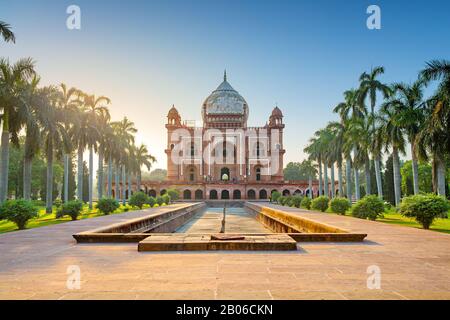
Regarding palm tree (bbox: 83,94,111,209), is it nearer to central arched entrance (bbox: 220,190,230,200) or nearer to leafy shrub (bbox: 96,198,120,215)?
leafy shrub (bbox: 96,198,120,215)

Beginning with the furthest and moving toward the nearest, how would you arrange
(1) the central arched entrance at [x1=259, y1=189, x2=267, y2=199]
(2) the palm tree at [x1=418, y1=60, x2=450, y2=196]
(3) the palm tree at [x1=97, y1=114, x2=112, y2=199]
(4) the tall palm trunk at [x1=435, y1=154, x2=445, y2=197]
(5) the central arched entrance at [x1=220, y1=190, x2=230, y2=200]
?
(1) the central arched entrance at [x1=259, y1=189, x2=267, y2=199] < (5) the central arched entrance at [x1=220, y1=190, x2=230, y2=200] < (3) the palm tree at [x1=97, y1=114, x2=112, y2=199] < (4) the tall palm trunk at [x1=435, y1=154, x2=445, y2=197] < (2) the palm tree at [x1=418, y1=60, x2=450, y2=196]

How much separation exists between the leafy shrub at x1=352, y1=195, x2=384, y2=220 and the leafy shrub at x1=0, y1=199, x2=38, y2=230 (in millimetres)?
13939

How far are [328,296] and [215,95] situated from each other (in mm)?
60902

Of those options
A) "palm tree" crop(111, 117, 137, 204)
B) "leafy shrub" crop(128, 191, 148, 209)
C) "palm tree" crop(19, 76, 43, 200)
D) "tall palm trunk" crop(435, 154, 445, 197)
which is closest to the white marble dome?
"palm tree" crop(111, 117, 137, 204)

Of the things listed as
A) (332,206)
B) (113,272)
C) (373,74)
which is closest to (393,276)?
(113,272)

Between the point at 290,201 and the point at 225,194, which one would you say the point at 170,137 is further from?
the point at 290,201

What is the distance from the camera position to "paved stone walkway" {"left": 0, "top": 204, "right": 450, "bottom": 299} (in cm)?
381

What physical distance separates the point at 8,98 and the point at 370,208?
1805cm

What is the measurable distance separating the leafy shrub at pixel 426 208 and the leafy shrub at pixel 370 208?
13.7ft

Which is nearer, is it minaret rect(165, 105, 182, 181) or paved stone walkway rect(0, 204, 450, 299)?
paved stone walkway rect(0, 204, 450, 299)

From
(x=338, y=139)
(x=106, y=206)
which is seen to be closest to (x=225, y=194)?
(x=338, y=139)

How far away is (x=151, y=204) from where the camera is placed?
31.1 m

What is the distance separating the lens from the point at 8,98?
1727 cm
